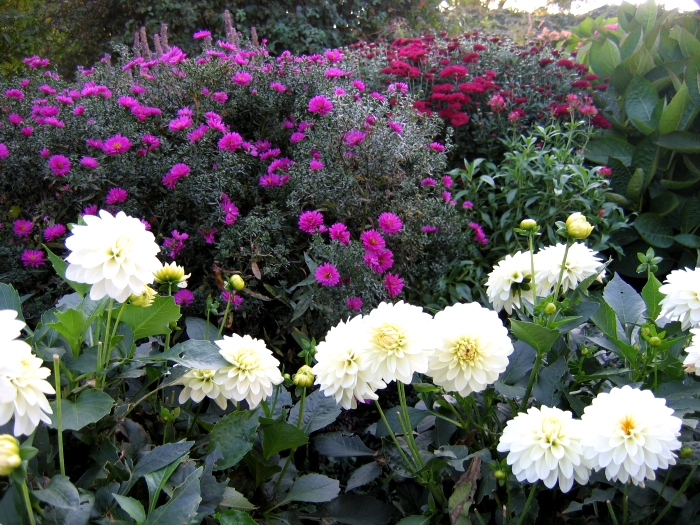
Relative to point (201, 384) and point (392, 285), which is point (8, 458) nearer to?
point (201, 384)

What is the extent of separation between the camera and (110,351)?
1128mm

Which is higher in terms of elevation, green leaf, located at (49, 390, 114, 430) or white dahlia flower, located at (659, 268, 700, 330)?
white dahlia flower, located at (659, 268, 700, 330)

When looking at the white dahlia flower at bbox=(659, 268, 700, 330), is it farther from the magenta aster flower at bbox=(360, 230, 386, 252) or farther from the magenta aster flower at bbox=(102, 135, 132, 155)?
the magenta aster flower at bbox=(102, 135, 132, 155)

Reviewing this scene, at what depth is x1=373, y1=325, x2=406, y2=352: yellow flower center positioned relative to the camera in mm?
1026

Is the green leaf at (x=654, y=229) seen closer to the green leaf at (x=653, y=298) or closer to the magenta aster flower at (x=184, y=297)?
the green leaf at (x=653, y=298)

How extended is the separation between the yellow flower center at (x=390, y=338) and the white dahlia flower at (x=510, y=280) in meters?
0.43

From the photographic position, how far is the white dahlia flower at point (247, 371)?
1.17 meters

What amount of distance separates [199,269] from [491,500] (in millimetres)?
1340

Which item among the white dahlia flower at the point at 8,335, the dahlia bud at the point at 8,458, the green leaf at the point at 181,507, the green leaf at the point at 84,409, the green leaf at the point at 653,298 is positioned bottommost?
the green leaf at the point at 181,507

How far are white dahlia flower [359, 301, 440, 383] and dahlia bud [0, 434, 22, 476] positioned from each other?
1.79ft

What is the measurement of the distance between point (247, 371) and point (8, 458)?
19.5 inches

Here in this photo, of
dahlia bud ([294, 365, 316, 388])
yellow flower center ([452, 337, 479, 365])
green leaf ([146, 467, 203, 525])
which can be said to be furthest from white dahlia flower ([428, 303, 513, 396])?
green leaf ([146, 467, 203, 525])

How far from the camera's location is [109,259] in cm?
93

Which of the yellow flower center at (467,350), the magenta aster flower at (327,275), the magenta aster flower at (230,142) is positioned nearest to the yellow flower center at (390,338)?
the yellow flower center at (467,350)
